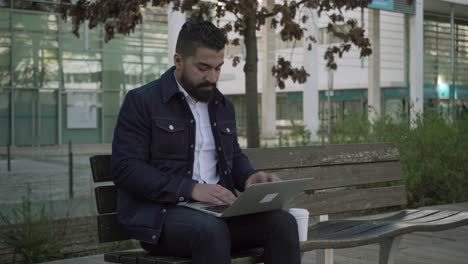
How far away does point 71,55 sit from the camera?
86.6ft

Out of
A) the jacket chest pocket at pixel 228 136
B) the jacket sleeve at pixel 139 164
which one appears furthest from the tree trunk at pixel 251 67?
the jacket sleeve at pixel 139 164

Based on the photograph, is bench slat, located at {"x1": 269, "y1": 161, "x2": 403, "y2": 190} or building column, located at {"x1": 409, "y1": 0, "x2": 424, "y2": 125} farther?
building column, located at {"x1": 409, "y1": 0, "x2": 424, "y2": 125}

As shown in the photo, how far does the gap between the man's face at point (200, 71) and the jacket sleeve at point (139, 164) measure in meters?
0.22

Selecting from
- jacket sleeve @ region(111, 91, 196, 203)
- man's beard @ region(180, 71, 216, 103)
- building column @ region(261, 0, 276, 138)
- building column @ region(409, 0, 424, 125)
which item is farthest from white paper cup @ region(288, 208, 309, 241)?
building column @ region(261, 0, 276, 138)

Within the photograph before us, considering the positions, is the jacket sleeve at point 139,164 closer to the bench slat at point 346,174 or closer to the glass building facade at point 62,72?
the bench slat at point 346,174

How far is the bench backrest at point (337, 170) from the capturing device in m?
4.47

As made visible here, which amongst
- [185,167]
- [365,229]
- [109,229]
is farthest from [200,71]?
[365,229]

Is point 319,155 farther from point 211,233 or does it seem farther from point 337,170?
point 211,233

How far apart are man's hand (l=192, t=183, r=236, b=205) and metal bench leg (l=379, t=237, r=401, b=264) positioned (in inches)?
55.4

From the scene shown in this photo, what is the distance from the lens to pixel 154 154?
11.0 ft

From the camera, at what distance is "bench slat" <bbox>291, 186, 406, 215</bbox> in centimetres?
466

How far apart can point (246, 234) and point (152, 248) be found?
425mm

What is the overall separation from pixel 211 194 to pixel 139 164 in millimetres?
338

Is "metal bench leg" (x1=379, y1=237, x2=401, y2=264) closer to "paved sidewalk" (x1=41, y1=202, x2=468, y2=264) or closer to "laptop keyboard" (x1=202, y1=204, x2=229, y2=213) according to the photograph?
"paved sidewalk" (x1=41, y1=202, x2=468, y2=264)
